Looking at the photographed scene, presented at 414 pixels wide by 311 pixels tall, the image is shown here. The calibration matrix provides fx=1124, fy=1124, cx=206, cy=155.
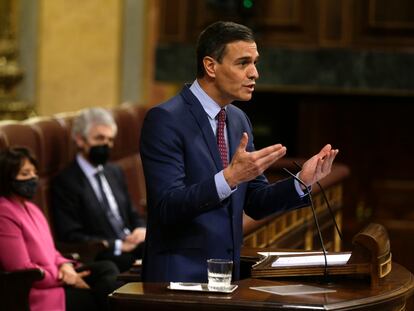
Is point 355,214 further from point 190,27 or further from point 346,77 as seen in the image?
point 190,27

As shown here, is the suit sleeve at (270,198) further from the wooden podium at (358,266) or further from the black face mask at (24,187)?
the black face mask at (24,187)

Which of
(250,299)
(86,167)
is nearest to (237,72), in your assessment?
(250,299)

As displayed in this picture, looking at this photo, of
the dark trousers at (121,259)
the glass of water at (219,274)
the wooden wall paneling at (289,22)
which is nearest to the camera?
the glass of water at (219,274)

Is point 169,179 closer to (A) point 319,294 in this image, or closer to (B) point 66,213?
(A) point 319,294

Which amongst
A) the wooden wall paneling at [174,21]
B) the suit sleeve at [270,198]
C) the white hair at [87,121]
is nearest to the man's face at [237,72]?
the suit sleeve at [270,198]

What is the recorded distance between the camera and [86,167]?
6031 mm

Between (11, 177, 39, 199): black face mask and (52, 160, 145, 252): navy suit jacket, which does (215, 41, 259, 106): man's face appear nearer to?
(11, 177, 39, 199): black face mask

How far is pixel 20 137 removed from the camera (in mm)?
5535

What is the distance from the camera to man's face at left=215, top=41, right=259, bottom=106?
11.6 ft

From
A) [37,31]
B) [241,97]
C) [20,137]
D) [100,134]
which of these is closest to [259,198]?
[241,97]

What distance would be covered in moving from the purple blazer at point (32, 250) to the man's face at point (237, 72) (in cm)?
163

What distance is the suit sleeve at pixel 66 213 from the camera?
226 inches

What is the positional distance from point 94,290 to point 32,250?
463 mm

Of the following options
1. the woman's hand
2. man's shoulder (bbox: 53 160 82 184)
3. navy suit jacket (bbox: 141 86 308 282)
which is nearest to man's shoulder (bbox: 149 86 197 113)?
navy suit jacket (bbox: 141 86 308 282)
